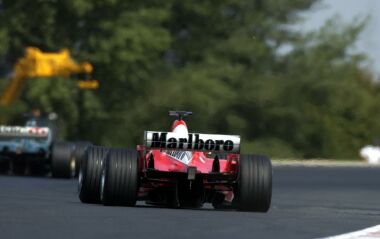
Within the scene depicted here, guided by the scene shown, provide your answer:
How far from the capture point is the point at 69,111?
2569 inches

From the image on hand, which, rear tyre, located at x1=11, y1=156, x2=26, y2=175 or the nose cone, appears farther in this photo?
rear tyre, located at x1=11, y1=156, x2=26, y2=175

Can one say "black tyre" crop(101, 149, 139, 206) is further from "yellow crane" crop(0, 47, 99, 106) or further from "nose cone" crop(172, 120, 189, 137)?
"yellow crane" crop(0, 47, 99, 106)

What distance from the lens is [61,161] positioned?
35719 millimetres

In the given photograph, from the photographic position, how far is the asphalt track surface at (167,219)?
14.3 metres

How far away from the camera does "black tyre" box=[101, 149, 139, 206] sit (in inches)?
773

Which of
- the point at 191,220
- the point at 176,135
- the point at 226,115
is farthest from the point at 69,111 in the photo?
the point at 191,220

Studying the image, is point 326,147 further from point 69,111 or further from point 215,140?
point 215,140

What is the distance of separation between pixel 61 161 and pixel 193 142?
606 inches

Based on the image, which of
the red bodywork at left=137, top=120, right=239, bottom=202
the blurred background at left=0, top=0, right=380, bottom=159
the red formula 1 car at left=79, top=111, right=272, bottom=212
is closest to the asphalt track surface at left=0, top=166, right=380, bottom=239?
the red formula 1 car at left=79, top=111, right=272, bottom=212

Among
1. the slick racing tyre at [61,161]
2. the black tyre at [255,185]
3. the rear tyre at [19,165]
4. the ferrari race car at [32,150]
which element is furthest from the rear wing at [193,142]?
the rear tyre at [19,165]

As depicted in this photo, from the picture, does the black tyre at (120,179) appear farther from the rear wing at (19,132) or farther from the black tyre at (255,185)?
the rear wing at (19,132)

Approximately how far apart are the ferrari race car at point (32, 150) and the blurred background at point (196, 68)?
2414cm

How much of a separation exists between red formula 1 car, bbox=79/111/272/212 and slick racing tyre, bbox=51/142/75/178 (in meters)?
14.6

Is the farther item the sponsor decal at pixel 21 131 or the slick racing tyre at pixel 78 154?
the sponsor decal at pixel 21 131
